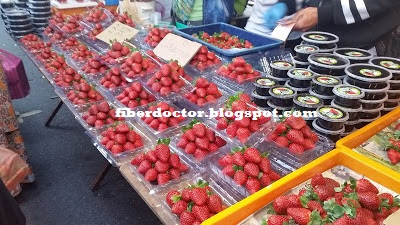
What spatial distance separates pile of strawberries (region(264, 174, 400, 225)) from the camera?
1.04m

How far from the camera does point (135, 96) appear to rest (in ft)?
6.79

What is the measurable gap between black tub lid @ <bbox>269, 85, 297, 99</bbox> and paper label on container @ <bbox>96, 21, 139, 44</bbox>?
4.74 feet

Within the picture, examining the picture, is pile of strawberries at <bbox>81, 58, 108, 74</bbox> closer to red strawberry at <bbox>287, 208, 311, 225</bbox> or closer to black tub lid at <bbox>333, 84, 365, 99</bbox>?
black tub lid at <bbox>333, 84, 365, 99</bbox>

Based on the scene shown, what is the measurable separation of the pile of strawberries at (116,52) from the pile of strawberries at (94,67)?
0.22 ft

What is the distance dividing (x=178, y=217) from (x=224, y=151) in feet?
1.32

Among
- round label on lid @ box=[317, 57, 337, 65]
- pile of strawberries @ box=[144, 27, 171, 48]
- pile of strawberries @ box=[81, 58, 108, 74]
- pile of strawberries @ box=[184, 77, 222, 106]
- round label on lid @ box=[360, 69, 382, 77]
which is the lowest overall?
pile of strawberries @ box=[81, 58, 108, 74]

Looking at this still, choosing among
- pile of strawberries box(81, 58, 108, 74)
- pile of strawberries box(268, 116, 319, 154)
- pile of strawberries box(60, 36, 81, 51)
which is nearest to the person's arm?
pile of strawberries box(268, 116, 319, 154)

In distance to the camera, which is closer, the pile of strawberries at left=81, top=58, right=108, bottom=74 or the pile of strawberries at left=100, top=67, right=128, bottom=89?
the pile of strawberries at left=100, top=67, right=128, bottom=89

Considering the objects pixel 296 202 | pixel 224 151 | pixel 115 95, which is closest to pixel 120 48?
pixel 115 95

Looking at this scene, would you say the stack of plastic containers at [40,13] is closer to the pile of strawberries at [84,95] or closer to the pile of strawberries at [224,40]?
the pile of strawberries at [84,95]

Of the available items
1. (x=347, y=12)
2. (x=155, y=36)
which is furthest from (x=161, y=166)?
(x=347, y=12)

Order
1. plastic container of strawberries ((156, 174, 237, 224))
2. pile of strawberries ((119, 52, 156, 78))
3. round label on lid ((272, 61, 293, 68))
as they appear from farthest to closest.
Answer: pile of strawberries ((119, 52, 156, 78)) < round label on lid ((272, 61, 293, 68)) < plastic container of strawberries ((156, 174, 237, 224))

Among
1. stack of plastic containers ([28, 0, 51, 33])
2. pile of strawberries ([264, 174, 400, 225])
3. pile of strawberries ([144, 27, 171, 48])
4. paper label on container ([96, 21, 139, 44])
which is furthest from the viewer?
stack of plastic containers ([28, 0, 51, 33])

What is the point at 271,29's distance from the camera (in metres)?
2.72
